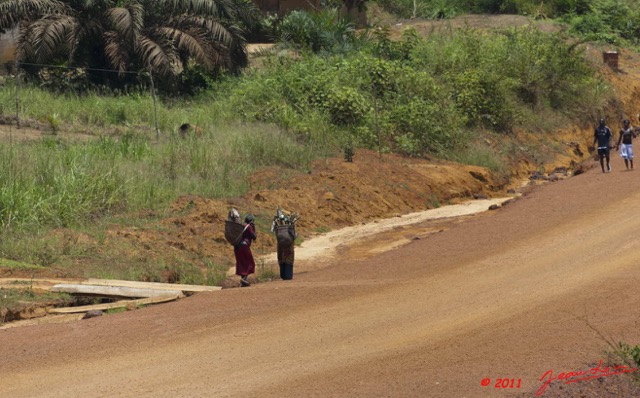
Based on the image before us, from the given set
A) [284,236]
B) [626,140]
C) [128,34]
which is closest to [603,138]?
[626,140]

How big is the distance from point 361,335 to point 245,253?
423 cm

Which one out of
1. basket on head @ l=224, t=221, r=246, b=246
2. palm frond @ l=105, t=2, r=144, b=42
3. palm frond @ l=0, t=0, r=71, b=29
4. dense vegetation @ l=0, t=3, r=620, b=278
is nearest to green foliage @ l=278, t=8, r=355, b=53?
dense vegetation @ l=0, t=3, r=620, b=278

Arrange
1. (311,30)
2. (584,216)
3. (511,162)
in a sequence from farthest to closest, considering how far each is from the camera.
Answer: (311,30) → (511,162) → (584,216)

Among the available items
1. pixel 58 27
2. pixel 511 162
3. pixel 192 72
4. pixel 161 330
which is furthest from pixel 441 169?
pixel 161 330

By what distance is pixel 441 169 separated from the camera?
28156 millimetres

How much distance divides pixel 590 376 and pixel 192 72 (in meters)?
24.6

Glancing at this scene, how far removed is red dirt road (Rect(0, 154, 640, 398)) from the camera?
10.2 metres

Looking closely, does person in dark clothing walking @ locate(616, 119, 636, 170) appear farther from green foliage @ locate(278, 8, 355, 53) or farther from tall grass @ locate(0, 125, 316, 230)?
green foliage @ locate(278, 8, 355, 53)

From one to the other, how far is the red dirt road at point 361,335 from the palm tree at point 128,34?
15.2 metres

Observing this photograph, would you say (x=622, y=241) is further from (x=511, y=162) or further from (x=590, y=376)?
(x=511, y=162)

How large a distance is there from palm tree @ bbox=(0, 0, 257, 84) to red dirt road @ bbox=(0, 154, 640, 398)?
15.2 meters

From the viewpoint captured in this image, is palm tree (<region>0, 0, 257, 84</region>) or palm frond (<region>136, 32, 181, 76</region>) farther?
palm frond (<region>136, 32, 181, 76</region>)

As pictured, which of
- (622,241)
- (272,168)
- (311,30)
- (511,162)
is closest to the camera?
(622,241)

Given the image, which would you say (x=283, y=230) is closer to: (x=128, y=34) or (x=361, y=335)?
(x=361, y=335)
